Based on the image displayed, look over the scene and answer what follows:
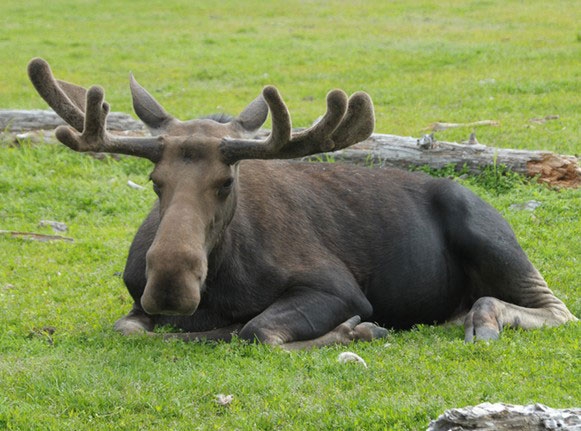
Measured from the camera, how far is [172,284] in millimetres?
6555

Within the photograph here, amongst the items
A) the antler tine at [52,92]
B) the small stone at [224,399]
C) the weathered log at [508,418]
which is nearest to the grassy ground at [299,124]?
the small stone at [224,399]

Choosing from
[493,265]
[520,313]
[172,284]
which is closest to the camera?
[172,284]

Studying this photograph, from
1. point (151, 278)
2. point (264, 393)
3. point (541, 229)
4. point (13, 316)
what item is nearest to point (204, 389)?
point (264, 393)

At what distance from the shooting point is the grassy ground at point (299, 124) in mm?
6043

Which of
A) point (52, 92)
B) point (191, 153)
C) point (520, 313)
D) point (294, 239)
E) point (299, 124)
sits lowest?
point (299, 124)

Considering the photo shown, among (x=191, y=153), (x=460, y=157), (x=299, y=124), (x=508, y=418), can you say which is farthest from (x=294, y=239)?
(x=299, y=124)

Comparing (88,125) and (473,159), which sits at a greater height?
(88,125)

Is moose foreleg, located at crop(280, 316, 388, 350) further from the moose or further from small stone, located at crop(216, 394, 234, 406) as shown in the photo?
small stone, located at crop(216, 394, 234, 406)

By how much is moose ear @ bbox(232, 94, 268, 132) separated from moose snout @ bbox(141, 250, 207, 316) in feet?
5.51

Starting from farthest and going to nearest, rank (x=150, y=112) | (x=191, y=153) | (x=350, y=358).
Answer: (x=150, y=112) → (x=191, y=153) → (x=350, y=358)

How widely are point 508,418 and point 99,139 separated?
3883mm

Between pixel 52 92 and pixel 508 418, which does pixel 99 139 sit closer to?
pixel 52 92

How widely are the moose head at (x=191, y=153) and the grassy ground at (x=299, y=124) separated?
62cm

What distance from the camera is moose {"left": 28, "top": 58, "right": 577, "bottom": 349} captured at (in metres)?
7.12
